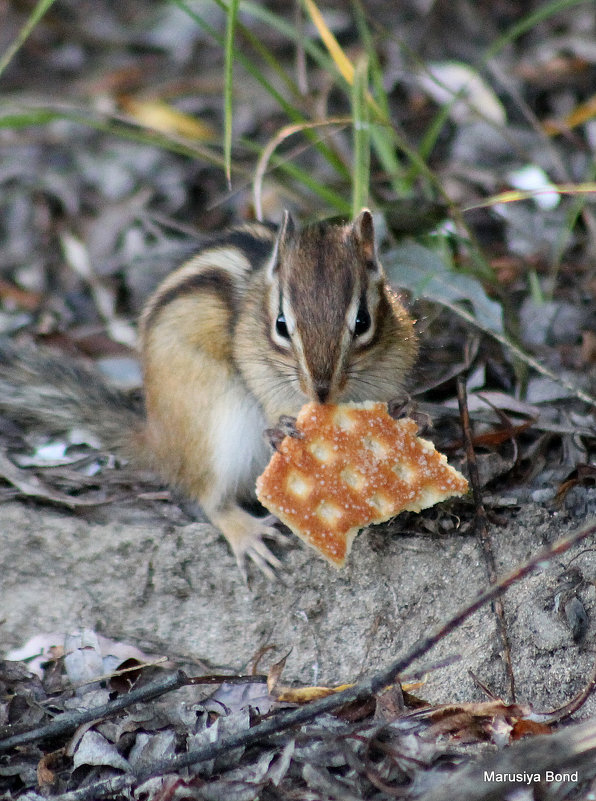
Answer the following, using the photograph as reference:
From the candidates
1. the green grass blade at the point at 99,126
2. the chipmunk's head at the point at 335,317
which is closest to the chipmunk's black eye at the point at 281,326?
the chipmunk's head at the point at 335,317

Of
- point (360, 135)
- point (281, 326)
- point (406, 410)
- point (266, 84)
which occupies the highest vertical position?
point (266, 84)

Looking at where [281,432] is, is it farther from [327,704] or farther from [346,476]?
[327,704]

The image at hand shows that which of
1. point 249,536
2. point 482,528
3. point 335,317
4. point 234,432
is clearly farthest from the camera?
point 234,432

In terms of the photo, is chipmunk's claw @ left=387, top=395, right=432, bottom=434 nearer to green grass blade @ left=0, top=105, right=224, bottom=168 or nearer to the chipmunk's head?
the chipmunk's head

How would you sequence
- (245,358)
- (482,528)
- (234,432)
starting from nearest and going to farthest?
(482,528), (245,358), (234,432)

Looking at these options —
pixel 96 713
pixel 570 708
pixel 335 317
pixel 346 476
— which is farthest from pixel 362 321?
pixel 96 713

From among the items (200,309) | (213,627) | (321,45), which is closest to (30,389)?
(200,309)

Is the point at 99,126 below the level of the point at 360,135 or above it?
below

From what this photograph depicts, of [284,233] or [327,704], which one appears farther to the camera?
[284,233]
